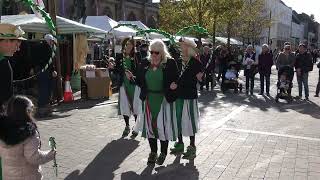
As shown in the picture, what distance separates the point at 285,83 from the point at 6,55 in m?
11.4

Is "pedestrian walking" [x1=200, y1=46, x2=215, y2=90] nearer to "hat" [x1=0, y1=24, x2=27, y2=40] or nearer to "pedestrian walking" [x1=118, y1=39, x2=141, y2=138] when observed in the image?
"pedestrian walking" [x1=118, y1=39, x2=141, y2=138]

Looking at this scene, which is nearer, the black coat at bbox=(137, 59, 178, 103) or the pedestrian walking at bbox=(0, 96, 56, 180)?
the pedestrian walking at bbox=(0, 96, 56, 180)

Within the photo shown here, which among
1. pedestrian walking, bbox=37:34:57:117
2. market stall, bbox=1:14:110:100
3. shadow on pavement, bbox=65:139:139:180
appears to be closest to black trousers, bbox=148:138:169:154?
shadow on pavement, bbox=65:139:139:180

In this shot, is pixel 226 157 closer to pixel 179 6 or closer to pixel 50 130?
pixel 50 130

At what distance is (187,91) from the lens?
22.7 feet

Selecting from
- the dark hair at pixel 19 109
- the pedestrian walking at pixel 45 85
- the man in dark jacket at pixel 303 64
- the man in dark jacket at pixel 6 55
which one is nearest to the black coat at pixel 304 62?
the man in dark jacket at pixel 303 64

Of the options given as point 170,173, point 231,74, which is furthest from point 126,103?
point 231,74

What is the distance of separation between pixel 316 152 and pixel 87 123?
4835mm

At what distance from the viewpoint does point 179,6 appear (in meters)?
28.2

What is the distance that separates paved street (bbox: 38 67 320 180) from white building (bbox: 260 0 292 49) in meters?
73.6

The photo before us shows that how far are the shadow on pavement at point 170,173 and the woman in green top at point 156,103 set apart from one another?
228 millimetres

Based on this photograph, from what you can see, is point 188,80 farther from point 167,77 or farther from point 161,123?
point 161,123

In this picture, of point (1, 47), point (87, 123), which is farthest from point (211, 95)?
point (1, 47)

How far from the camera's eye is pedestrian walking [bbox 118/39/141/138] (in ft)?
28.1
